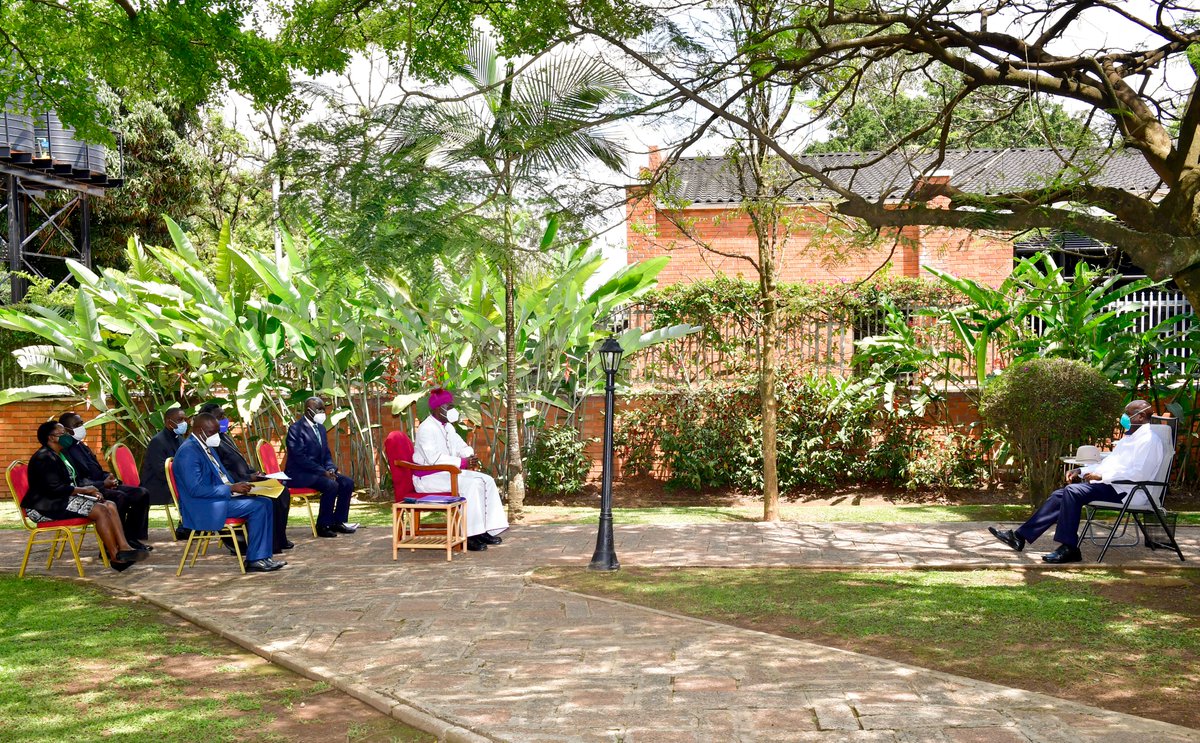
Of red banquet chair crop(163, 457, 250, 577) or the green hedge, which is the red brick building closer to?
the green hedge

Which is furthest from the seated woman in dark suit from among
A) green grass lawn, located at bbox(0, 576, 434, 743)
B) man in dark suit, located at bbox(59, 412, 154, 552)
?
green grass lawn, located at bbox(0, 576, 434, 743)

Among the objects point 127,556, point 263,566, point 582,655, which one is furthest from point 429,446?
point 582,655

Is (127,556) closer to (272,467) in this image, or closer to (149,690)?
(272,467)

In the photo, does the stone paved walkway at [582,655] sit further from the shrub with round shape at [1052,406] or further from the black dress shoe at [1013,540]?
the shrub with round shape at [1052,406]

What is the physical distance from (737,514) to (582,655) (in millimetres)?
6527

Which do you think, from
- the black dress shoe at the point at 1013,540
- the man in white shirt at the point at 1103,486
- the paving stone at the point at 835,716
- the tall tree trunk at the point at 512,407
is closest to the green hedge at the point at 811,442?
the tall tree trunk at the point at 512,407

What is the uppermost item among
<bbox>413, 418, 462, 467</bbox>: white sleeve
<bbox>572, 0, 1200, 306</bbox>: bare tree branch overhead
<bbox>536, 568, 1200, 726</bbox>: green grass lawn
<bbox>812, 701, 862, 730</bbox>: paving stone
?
<bbox>572, 0, 1200, 306</bbox>: bare tree branch overhead

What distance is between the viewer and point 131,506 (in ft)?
33.0

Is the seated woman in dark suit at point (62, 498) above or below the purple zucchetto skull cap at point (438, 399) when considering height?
below

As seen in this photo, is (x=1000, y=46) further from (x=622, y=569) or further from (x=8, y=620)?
(x=8, y=620)

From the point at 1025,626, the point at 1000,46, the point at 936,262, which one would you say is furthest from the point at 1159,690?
the point at 936,262

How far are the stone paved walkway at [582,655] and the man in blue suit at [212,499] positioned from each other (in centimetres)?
31

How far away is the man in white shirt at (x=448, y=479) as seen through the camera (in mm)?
9992

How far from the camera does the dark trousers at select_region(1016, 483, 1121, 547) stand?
8836mm
